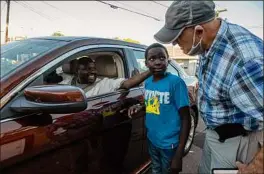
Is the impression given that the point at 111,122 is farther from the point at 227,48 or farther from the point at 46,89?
the point at 227,48

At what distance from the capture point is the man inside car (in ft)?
10.1

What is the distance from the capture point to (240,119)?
1.77 metres

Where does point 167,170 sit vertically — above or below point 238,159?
below

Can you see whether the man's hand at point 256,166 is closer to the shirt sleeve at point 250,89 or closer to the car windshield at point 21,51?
the shirt sleeve at point 250,89

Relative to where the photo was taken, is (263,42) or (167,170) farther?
(167,170)

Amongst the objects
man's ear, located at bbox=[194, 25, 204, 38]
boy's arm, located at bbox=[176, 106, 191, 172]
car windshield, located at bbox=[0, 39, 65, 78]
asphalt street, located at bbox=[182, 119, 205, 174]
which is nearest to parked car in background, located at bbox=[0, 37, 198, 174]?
car windshield, located at bbox=[0, 39, 65, 78]

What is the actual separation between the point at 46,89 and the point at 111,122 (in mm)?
898

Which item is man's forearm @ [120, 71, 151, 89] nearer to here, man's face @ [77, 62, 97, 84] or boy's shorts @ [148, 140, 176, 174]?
man's face @ [77, 62, 97, 84]

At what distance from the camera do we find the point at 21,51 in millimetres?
2535

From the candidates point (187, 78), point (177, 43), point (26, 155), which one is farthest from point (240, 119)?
point (187, 78)

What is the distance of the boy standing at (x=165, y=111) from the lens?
249 centimetres

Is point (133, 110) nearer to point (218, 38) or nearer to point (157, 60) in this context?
point (157, 60)

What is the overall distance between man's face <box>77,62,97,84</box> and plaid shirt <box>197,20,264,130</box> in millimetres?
1494

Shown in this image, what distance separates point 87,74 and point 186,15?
167 cm
